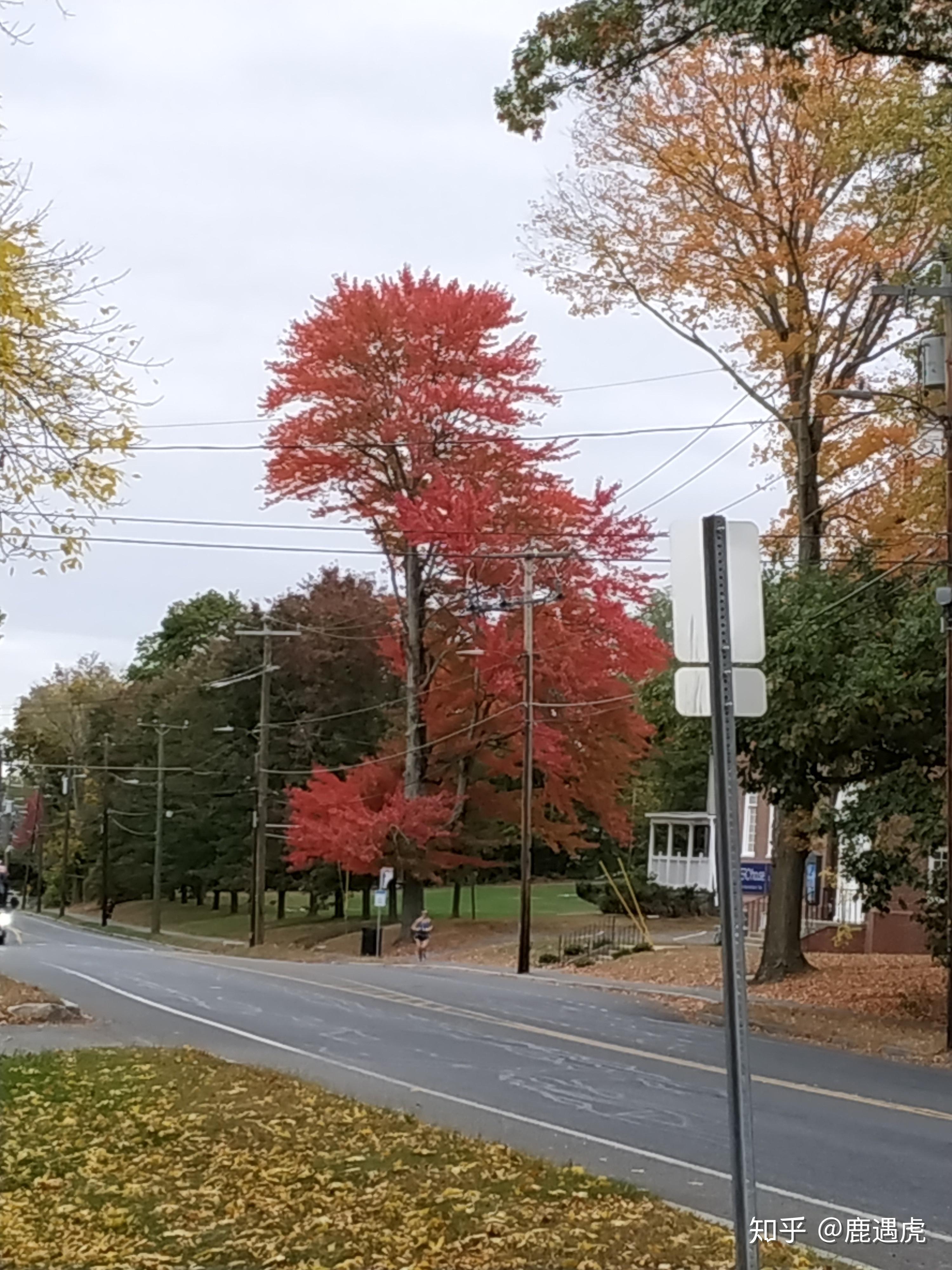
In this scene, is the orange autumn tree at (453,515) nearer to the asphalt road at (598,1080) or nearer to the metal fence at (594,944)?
the metal fence at (594,944)

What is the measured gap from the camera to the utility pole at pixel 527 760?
31.4 meters

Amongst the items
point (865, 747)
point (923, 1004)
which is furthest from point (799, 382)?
point (923, 1004)

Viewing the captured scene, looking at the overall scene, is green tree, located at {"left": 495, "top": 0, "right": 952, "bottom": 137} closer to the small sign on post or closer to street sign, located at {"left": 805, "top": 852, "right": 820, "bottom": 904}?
the small sign on post

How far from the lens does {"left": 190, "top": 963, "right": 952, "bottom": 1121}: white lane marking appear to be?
499 inches

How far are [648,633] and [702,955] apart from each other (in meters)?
8.36

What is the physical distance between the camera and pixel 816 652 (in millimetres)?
19172

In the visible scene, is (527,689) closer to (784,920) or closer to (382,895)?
(382,895)

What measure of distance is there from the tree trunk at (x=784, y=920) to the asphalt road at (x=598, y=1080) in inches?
114

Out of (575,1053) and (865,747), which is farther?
(865,747)

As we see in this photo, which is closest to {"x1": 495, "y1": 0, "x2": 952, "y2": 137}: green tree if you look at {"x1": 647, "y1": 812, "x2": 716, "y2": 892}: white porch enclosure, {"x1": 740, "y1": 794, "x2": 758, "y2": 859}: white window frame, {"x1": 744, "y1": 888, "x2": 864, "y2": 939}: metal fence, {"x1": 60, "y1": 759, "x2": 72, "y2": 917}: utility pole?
{"x1": 744, "y1": 888, "x2": 864, "y2": 939}: metal fence

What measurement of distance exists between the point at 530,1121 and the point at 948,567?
911 centimetres

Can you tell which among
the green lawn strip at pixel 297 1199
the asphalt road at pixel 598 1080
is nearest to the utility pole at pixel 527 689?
the asphalt road at pixel 598 1080

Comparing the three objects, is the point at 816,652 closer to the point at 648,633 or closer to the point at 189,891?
the point at 648,633

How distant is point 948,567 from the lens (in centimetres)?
1741
